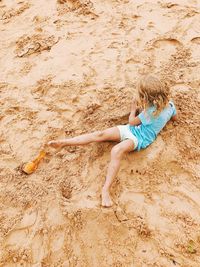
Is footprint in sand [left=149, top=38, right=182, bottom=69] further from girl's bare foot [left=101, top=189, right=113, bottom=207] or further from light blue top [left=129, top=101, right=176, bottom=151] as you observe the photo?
girl's bare foot [left=101, top=189, right=113, bottom=207]

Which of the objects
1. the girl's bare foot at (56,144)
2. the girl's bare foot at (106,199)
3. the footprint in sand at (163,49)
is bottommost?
the girl's bare foot at (106,199)

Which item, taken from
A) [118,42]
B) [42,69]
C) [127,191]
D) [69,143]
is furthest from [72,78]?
[127,191]

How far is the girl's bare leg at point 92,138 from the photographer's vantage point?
314 centimetres

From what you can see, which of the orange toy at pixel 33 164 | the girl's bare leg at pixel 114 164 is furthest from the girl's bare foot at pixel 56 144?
the girl's bare leg at pixel 114 164

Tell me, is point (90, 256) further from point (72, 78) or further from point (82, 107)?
point (72, 78)

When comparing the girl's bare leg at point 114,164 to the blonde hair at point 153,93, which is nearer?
the girl's bare leg at point 114,164

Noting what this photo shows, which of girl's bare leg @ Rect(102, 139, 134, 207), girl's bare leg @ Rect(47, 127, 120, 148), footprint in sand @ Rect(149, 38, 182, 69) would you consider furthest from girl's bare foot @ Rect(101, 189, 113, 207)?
footprint in sand @ Rect(149, 38, 182, 69)

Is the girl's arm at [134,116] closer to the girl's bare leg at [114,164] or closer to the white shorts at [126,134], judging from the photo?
the white shorts at [126,134]

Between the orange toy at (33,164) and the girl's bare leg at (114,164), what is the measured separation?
A: 65 centimetres

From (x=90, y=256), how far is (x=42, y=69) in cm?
218

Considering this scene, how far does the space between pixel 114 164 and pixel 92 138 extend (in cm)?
32

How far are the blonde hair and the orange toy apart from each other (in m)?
0.97

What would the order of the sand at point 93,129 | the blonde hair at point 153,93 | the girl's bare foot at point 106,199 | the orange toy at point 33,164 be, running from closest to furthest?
1. the sand at point 93,129
2. the girl's bare foot at point 106,199
3. the blonde hair at point 153,93
4. the orange toy at point 33,164

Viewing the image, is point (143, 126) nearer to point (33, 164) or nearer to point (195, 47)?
point (33, 164)
